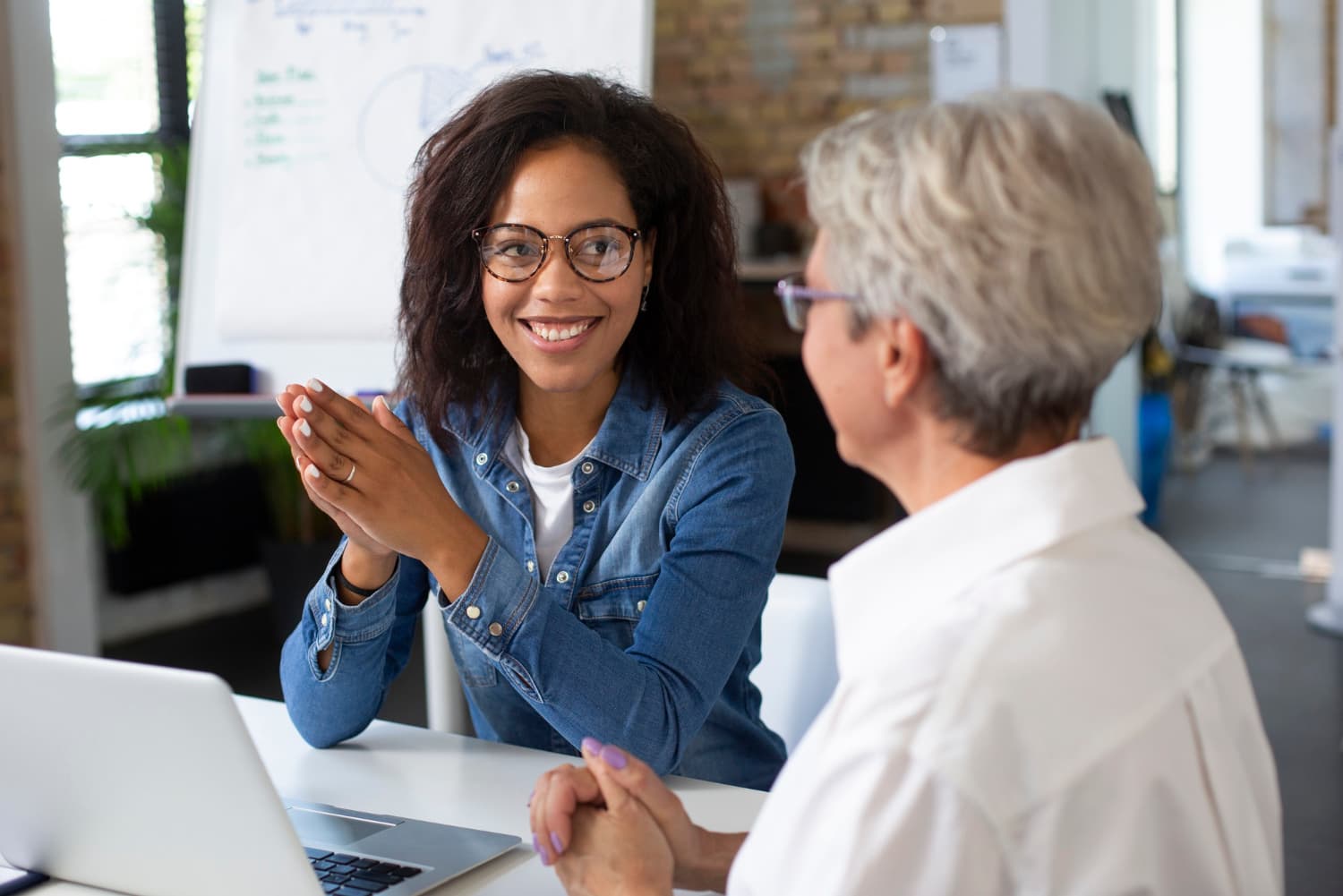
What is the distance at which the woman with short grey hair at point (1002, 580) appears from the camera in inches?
28.7

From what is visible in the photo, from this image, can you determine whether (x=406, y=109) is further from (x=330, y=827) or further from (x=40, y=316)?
(x=330, y=827)

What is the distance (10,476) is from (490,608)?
2815 millimetres

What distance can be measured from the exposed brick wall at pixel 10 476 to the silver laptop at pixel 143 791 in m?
2.80

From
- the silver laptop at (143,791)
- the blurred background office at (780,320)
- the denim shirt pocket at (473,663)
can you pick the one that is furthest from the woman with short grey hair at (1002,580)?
the blurred background office at (780,320)

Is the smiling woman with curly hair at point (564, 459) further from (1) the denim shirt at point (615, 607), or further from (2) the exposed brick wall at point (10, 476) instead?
(2) the exposed brick wall at point (10, 476)

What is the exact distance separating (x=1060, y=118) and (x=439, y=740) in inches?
36.2

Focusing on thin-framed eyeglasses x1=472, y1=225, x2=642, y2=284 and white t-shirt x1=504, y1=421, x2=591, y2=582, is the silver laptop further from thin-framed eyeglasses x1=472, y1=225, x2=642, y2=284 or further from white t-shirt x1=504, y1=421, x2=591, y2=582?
thin-framed eyeglasses x1=472, y1=225, x2=642, y2=284

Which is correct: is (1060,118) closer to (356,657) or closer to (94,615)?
(356,657)

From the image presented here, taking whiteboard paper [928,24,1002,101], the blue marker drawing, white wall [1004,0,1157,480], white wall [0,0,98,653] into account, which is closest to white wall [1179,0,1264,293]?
white wall [1004,0,1157,480]

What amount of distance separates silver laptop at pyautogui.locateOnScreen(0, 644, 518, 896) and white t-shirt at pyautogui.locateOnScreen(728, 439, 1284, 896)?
13.7 inches

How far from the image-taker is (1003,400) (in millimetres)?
838

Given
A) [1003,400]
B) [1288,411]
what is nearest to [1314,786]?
[1288,411]

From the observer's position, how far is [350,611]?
1444mm

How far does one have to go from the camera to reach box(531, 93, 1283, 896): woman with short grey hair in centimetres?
73
